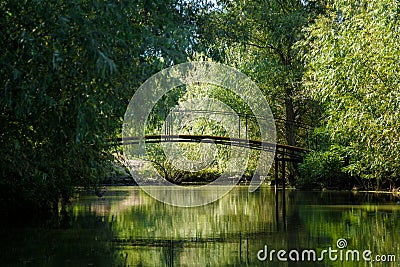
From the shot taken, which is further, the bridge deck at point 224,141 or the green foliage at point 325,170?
the green foliage at point 325,170

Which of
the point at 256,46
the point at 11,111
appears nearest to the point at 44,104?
the point at 11,111

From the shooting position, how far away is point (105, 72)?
7078 mm

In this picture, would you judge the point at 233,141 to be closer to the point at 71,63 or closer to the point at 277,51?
the point at 277,51

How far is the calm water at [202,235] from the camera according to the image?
9.25 m

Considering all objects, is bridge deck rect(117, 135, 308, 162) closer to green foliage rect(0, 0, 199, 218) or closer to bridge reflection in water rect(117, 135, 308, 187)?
bridge reflection in water rect(117, 135, 308, 187)

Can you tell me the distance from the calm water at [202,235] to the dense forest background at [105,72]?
1.12 meters

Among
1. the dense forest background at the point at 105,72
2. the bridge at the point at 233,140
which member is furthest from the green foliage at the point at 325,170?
the dense forest background at the point at 105,72

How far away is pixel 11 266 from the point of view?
8.68 meters

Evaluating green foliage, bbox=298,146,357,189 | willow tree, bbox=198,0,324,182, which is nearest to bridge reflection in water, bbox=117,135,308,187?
green foliage, bbox=298,146,357,189

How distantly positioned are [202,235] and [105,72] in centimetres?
575

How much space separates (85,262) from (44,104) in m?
2.61

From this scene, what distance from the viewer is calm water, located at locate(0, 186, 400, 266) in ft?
30.3

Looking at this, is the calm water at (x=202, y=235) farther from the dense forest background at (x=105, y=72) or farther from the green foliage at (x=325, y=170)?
the green foliage at (x=325, y=170)

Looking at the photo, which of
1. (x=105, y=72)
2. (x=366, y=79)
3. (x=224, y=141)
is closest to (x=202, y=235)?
(x=366, y=79)
